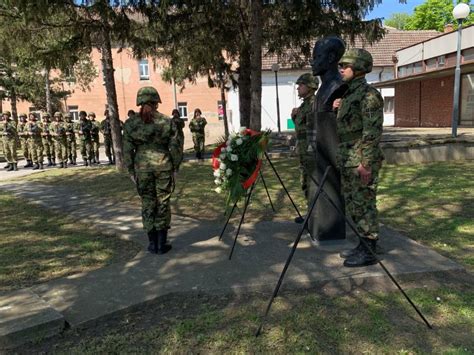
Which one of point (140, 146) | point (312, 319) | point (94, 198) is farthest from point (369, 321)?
point (94, 198)

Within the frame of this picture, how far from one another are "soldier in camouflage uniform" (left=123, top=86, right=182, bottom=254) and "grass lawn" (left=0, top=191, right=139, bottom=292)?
515 mm

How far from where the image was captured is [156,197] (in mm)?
4711

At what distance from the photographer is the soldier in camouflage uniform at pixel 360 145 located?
3771mm

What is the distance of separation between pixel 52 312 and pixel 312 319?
6.30 feet

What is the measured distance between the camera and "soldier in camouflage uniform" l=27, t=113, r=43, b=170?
14.0 metres

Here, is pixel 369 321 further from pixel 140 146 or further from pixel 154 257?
pixel 140 146

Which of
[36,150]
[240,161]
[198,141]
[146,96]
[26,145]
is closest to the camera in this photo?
[240,161]

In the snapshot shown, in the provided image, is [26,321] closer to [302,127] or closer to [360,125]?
[360,125]

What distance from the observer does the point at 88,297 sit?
3.63 m

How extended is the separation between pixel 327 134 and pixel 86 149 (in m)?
11.2

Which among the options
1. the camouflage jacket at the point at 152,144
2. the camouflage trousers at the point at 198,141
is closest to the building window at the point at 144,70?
the camouflage trousers at the point at 198,141

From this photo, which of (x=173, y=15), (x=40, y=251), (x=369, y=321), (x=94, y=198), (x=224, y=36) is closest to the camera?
(x=369, y=321)

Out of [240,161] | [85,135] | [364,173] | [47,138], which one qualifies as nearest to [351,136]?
[364,173]

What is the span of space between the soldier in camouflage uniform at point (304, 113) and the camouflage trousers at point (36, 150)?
10.8 metres
